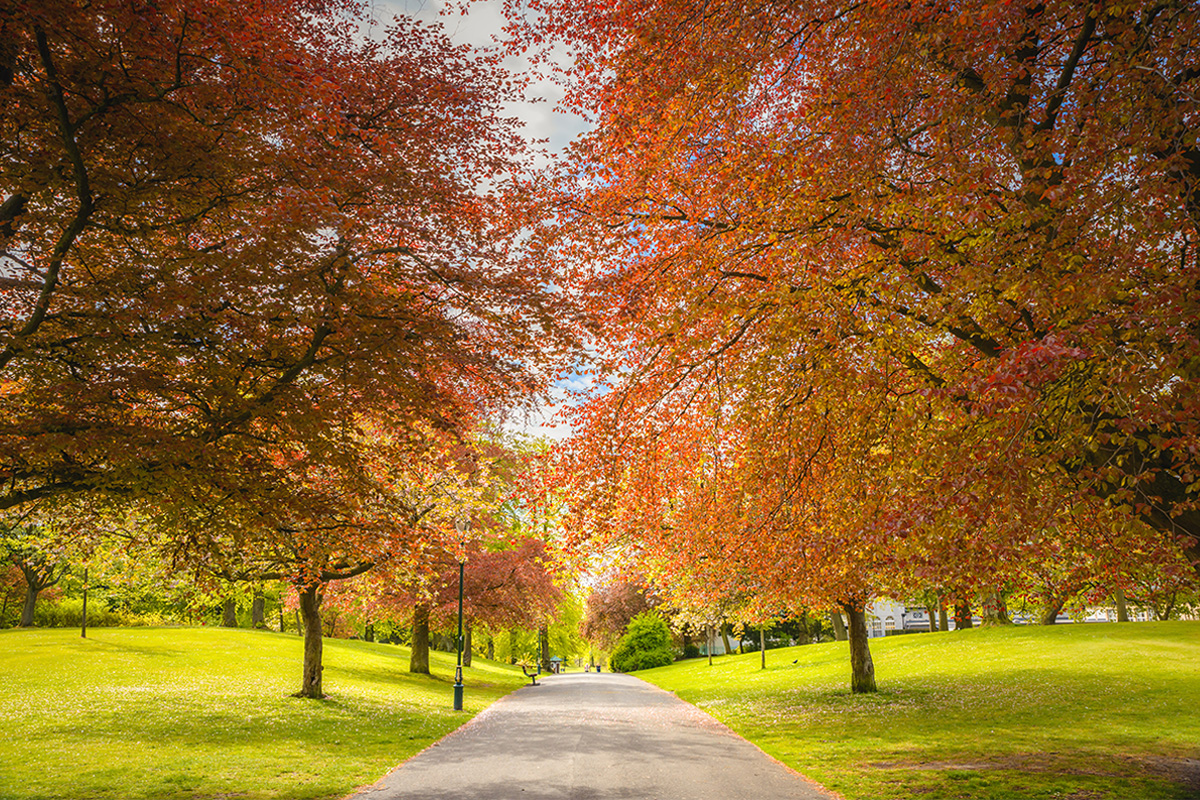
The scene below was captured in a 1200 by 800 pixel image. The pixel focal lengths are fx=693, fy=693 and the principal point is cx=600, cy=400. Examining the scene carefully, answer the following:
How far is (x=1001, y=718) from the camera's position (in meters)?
17.4

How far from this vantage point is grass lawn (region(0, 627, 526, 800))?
10.9 metres

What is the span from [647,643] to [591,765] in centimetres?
5665

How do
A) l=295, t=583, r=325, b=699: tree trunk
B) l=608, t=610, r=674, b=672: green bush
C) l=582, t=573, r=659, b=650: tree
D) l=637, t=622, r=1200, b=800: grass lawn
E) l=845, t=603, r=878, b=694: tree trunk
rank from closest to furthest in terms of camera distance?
1. l=637, t=622, r=1200, b=800: grass lawn
2. l=295, t=583, r=325, b=699: tree trunk
3. l=845, t=603, r=878, b=694: tree trunk
4. l=608, t=610, r=674, b=672: green bush
5. l=582, t=573, r=659, b=650: tree

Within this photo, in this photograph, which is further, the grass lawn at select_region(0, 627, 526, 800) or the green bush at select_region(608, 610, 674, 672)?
the green bush at select_region(608, 610, 674, 672)

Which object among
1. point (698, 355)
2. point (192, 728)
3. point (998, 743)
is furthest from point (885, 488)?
point (192, 728)

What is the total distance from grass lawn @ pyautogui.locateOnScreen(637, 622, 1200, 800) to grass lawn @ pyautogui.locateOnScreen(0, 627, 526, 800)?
844 cm

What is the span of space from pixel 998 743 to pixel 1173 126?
42.5 ft

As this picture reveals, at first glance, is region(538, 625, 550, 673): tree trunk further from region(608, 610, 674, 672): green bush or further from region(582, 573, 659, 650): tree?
region(608, 610, 674, 672): green bush

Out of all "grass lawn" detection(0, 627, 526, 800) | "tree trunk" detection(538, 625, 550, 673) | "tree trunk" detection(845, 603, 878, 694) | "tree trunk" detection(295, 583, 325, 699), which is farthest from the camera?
"tree trunk" detection(538, 625, 550, 673)

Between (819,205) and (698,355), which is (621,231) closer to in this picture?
(698,355)

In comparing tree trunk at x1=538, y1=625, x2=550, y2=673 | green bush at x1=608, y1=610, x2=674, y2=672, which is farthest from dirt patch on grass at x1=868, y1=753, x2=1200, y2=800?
tree trunk at x1=538, y1=625, x2=550, y2=673

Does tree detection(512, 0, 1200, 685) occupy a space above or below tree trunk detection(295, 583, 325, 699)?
above

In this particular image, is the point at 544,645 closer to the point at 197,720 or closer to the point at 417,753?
the point at 197,720

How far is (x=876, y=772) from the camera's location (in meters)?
11.5
